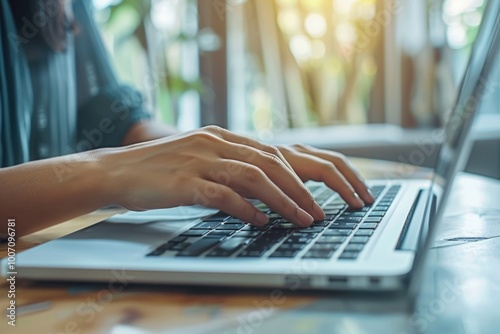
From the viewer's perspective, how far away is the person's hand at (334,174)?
78 centimetres

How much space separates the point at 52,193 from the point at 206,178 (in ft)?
0.53

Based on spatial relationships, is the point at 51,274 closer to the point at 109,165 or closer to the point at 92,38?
the point at 109,165

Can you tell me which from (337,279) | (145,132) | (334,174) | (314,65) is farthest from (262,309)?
(314,65)

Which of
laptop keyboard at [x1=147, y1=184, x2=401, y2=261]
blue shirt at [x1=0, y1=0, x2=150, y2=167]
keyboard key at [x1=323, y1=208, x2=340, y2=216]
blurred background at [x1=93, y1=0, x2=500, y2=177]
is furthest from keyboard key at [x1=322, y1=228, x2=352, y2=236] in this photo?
blurred background at [x1=93, y1=0, x2=500, y2=177]

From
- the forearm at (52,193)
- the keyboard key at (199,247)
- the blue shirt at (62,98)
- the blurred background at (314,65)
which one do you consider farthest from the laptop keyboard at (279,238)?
the blurred background at (314,65)

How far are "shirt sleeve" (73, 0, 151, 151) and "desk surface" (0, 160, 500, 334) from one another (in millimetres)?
817

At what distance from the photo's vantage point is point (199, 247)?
533 millimetres

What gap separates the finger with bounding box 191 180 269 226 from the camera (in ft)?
1.99

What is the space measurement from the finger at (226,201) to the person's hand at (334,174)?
180mm

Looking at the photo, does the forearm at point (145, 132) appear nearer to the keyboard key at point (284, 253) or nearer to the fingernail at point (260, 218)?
the fingernail at point (260, 218)

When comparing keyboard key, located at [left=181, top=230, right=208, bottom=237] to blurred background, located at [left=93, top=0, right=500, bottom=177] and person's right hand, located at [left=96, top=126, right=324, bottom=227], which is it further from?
blurred background, located at [left=93, top=0, right=500, bottom=177]

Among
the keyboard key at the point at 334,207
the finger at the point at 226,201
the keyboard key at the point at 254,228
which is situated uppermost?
the finger at the point at 226,201

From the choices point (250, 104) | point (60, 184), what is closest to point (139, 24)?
point (250, 104)

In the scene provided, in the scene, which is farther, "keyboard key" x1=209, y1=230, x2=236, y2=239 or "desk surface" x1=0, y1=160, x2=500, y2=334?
"keyboard key" x1=209, y1=230, x2=236, y2=239
